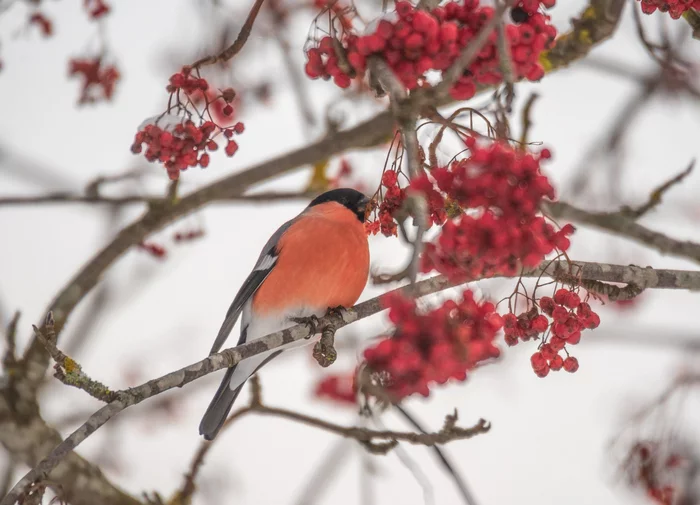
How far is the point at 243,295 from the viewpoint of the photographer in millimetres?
3590

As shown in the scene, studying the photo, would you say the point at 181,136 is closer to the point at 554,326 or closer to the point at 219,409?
the point at 554,326

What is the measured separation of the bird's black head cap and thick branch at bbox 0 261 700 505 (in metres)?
1.50

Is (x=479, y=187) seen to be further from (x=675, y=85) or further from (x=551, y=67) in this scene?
(x=675, y=85)

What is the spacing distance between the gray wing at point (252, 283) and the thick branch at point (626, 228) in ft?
4.78

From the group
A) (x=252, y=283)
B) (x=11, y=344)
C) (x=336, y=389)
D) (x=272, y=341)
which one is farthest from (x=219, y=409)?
(x=336, y=389)

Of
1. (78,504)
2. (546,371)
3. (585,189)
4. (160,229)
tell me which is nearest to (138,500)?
(78,504)

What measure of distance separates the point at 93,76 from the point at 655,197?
3005 millimetres

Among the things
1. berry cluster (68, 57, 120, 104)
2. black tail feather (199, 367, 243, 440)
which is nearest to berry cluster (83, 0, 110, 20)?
berry cluster (68, 57, 120, 104)

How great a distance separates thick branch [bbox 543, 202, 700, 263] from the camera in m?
3.14

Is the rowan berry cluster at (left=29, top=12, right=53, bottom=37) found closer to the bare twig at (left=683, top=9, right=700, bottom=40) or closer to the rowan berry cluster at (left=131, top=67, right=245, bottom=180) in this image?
the rowan berry cluster at (left=131, top=67, right=245, bottom=180)

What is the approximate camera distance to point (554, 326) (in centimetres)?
200

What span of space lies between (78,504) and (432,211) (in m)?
2.35

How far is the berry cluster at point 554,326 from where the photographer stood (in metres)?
1.99

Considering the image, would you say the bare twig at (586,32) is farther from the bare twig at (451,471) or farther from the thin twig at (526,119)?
the bare twig at (451,471)
